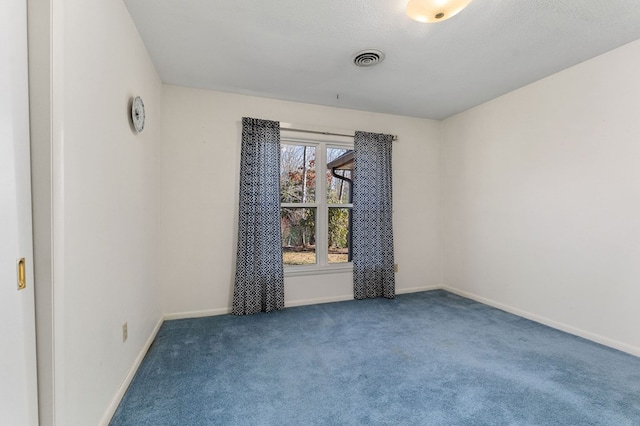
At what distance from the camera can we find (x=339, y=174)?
3.75 m

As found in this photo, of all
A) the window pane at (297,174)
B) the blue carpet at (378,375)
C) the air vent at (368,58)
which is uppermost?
the air vent at (368,58)

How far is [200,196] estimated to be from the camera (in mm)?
3109

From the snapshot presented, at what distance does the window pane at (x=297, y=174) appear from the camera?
353 cm

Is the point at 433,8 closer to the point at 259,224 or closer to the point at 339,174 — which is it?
the point at 339,174

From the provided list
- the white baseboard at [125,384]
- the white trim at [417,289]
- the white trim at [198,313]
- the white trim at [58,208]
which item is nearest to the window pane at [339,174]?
the white trim at [417,289]

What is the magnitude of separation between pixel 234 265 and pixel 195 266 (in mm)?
401

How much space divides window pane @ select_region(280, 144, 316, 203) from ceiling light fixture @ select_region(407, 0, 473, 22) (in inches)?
79.9

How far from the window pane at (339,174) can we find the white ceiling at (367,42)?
0.78m

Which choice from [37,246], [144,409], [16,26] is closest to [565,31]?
[16,26]

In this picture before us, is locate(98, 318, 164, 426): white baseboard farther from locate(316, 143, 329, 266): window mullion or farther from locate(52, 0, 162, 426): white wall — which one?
locate(316, 143, 329, 266): window mullion

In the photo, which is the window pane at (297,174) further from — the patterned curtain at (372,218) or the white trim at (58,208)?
the white trim at (58,208)

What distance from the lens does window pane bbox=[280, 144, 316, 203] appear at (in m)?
3.53

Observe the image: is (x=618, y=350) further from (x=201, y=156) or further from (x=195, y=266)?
(x=201, y=156)

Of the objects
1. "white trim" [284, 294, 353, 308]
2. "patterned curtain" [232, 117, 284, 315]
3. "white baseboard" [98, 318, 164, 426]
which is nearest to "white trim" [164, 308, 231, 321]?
"patterned curtain" [232, 117, 284, 315]
